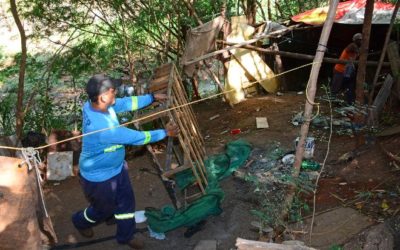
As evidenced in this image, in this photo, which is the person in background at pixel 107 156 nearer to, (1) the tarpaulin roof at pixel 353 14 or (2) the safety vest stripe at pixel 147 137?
(2) the safety vest stripe at pixel 147 137

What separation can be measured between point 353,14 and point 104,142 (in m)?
6.31

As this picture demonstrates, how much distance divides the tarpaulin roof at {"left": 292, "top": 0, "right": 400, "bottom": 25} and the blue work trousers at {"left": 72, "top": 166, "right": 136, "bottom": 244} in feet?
19.0

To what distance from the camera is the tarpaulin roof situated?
774cm

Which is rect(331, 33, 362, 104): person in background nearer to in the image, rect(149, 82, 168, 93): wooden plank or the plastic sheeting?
the plastic sheeting

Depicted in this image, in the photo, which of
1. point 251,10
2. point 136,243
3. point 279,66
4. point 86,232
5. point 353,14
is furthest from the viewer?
point 251,10

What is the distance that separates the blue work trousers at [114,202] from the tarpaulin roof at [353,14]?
5.79m

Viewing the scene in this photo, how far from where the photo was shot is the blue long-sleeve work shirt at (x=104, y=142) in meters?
3.63

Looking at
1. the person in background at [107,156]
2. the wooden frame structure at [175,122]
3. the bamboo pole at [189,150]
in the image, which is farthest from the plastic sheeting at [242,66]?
the person in background at [107,156]

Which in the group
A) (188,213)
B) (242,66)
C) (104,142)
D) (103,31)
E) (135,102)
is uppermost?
(103,31)

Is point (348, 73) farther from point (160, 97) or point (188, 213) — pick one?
point (188, 213)

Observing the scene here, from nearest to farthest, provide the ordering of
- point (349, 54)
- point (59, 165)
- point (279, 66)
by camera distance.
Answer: point (59, 165), point (349, 54), point (279, 66)

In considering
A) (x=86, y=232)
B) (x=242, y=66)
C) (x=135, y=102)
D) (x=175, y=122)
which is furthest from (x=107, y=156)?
(x=242, y=66)

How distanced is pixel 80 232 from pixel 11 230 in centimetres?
208

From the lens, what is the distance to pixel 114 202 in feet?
13.1
